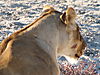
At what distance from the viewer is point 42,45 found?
3.13 metres

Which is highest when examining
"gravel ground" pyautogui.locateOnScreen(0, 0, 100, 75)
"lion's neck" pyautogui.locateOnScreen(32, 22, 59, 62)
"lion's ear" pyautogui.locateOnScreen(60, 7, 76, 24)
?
"lion's ear" pyautogui.locateOnScreen(60, 7, 76, 24)

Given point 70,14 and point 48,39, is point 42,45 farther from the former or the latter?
point 70,14

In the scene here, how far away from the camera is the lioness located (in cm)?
254

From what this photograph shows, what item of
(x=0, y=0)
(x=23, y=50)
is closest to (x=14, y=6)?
(x=0, y=0)

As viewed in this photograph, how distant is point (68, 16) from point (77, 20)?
227 inches

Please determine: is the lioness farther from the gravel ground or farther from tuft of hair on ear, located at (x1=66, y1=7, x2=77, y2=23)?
the gravel ground

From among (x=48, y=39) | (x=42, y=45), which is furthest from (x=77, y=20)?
(x=42, y=45)

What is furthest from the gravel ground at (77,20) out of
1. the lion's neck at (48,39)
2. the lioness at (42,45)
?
the lion's neck at (48,39)

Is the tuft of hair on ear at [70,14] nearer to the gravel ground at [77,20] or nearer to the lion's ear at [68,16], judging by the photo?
the lion's ear at [68,16]

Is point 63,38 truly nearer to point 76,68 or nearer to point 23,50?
point 23,50

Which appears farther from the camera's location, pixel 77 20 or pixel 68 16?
pixel 77 20

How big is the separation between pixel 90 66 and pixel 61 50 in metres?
1.85

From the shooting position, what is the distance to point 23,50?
276 centimetres

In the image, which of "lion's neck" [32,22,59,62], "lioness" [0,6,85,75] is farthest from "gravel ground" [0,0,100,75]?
"lion's neck" [32,22,59,62]
